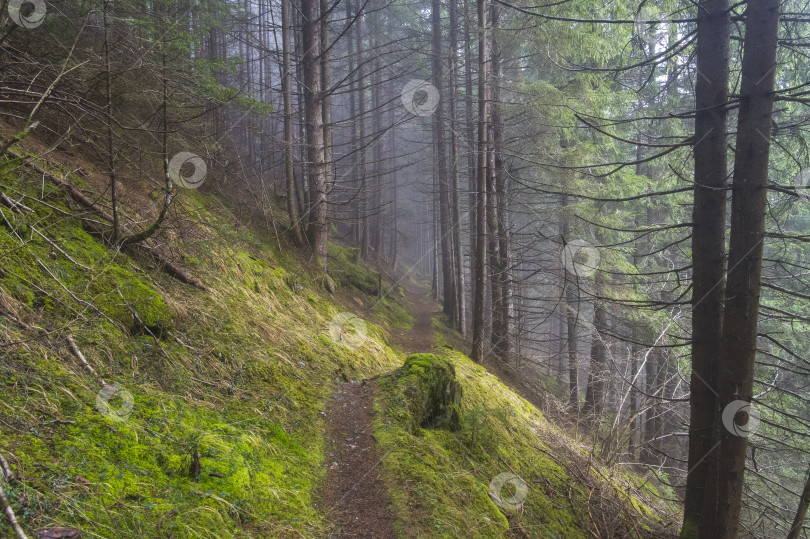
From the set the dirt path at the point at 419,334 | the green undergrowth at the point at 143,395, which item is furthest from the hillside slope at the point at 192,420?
the dirt path at the point at 419,334

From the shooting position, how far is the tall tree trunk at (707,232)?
15.1 ft

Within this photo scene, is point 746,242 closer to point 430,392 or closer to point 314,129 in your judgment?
point 430,392

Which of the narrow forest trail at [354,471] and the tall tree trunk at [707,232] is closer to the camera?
the narrow forest trail at [354,471]

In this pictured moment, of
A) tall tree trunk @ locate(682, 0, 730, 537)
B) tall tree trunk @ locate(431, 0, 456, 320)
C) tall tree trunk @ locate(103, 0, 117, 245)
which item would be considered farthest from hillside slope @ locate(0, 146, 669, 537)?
tall tree trunk @ locate(431, 0, 456, 320)

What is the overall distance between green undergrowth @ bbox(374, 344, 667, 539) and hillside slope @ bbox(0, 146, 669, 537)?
24mm

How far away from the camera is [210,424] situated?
3.89 meters

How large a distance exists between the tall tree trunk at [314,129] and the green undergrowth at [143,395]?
4.45 metres

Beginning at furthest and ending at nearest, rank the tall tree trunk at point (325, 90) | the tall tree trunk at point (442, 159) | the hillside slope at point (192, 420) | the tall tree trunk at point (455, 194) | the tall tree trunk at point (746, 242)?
the tall tree trunk at point (442, 159)
the tall tree trunk at point (455, 194)
the tall tree trunk at point (325, 90)
the tall tree trunk at point (746, 242)
the hillside slope at point (192, 420)

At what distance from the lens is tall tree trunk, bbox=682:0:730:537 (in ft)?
15.1

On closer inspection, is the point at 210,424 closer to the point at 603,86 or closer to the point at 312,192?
the point at 312,192

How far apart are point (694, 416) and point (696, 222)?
219 cm

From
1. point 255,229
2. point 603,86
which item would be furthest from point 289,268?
point 603,86

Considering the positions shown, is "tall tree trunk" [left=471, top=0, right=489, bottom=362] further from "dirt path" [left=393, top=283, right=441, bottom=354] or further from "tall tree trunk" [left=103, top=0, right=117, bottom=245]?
"tall tree trunk" [left=103, top=0, right=117, bottom=245]

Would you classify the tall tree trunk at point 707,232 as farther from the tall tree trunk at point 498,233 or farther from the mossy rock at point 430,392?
the tall tree trunk at point 498,233
